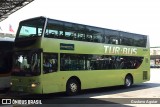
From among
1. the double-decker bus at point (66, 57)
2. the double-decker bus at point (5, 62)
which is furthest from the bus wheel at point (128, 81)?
the double-decker bus at point (5, 62)

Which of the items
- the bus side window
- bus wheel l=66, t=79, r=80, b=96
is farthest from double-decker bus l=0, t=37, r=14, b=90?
bus wheel l=66, t=79, r=80, b=96

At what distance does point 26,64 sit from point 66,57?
6.06 ft

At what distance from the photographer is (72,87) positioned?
1446cm

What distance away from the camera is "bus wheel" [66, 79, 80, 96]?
14.3m

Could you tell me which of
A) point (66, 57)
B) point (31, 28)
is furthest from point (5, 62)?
point (66, 57)

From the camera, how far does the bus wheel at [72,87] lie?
14.3 metres

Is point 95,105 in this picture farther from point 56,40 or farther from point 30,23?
point 30,23

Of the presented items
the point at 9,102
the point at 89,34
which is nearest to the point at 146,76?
the point at 89,34

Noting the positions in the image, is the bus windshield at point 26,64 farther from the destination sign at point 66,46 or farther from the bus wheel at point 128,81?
the bus wheel at point 128,81

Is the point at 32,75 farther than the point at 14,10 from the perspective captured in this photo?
No

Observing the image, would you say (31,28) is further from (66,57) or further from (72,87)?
(72,87)

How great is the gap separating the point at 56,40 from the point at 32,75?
1.85 metres

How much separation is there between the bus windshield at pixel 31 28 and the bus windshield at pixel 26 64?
83 centimetres

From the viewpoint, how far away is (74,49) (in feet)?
47.4
